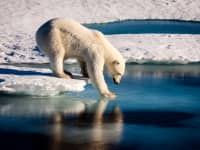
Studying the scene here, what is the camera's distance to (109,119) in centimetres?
911

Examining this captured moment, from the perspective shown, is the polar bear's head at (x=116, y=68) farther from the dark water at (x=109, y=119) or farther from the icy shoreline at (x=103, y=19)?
the icy shoreline at (x=103, y=19)

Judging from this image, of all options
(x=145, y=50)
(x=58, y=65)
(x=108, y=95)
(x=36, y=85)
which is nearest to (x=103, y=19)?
(x=145, y=50)

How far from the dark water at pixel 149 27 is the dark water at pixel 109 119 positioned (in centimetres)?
1080

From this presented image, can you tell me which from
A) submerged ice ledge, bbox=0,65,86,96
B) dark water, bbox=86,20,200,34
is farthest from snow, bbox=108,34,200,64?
submerged ice ledge, bbox=0,65,86,96

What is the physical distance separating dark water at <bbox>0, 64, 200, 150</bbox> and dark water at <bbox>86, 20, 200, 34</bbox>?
1080cm

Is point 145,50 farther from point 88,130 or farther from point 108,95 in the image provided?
point 88,130

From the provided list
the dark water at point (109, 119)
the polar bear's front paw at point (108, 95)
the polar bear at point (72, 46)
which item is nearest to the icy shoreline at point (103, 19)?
the dark water at point (109, 119)

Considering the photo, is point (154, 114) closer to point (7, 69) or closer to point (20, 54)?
point (7, 69)

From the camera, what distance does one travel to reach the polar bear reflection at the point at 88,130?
754 cm

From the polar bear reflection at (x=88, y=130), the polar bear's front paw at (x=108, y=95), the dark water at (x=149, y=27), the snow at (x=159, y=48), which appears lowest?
the dark water at (x=149, y=27)

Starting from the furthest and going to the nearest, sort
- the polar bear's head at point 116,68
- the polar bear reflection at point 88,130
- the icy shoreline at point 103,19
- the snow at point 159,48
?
the icy shoreline at point 103,19 < the snow at point 159,48 < the polar bear's head at point 116,68 < the polar bear reflection at point 88,130

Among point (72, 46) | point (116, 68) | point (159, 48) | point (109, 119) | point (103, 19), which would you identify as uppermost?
point (72, 46)

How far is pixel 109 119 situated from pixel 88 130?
88cm

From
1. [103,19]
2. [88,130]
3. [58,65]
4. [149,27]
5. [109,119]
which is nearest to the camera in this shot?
[88,130]
